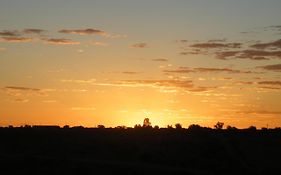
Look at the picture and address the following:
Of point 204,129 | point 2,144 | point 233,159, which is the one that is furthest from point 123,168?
point 204,129

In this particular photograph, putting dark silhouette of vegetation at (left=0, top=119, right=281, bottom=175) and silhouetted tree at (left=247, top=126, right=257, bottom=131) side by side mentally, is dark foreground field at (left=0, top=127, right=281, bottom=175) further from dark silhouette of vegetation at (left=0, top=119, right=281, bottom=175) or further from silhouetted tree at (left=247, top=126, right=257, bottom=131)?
silhouetted tree at (left=247, top=126, right=257, bottom=131)

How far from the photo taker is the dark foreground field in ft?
216

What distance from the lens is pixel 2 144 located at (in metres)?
79.5

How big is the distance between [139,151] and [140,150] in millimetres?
456

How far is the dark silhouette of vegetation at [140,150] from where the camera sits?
65812 mm

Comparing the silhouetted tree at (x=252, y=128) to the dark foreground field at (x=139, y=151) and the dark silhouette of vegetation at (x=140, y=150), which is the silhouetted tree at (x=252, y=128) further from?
the dark foreground field at (x=139, y=151)

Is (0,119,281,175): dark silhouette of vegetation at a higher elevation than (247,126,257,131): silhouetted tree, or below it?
below

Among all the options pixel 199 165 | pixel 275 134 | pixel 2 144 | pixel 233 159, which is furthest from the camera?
pixel 275 134

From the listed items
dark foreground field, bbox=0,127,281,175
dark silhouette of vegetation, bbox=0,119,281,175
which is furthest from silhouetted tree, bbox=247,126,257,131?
dark foreground field, bbox=0,127,281,175

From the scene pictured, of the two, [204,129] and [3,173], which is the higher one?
[204,129]

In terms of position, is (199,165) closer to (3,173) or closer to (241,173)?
(241,173)

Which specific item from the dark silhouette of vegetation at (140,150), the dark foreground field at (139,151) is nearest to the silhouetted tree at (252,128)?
the dark silhouette of vegetation at (140,150)

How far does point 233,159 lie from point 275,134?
1314cm

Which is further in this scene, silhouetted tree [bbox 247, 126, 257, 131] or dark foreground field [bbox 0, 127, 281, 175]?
silhouetted tree [bbox 247, 126, 257, 131]
